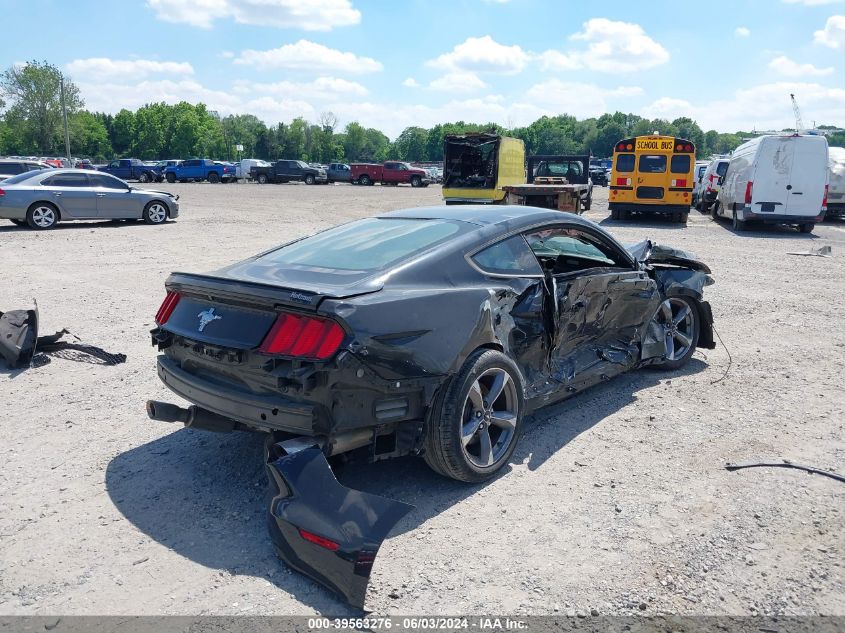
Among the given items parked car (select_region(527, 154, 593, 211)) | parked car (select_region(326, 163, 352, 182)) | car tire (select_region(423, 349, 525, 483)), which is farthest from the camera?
parked car (select_region(326, 163, 352, 182))

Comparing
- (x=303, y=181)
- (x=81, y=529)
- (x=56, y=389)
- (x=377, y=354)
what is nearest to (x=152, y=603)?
(x=81, y=529)

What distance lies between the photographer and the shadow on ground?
316 centimetres

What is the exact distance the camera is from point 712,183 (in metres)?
24.0

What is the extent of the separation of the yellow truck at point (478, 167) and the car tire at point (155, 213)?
8879 millimetres

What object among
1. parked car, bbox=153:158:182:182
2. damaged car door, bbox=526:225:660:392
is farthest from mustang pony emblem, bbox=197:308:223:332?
parked car, bbox=153:158:182:182

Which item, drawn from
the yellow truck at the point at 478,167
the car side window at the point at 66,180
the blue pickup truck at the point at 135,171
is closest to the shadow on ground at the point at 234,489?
the car side window at the point at 66,180

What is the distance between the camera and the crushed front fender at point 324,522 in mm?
2830

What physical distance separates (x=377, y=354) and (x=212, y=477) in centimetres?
145

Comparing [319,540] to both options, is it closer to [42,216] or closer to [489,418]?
[489,418]

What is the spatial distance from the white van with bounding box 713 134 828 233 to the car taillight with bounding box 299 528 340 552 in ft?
56.8

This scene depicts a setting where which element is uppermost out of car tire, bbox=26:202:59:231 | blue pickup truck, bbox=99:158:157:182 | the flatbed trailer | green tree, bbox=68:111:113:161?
green tree, bbox=68:111:113:161

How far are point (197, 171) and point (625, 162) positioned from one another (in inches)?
1475

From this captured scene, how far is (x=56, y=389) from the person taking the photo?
5.42 meters

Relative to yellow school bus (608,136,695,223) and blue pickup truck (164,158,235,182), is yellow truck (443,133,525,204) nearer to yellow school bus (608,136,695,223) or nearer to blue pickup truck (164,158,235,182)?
yellow school bus (608,136,695,223)
